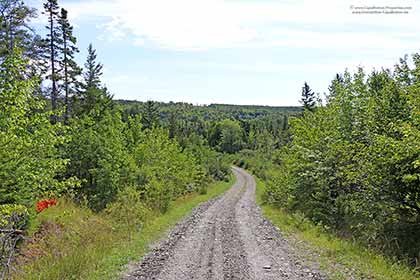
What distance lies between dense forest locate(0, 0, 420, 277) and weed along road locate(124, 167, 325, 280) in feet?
8.66

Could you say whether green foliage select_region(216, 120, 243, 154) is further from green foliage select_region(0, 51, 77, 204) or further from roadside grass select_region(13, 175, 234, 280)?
green foliage select_region(0, 51, 77, 204)

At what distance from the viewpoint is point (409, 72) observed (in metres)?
15.5

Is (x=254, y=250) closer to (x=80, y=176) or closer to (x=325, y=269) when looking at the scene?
(x=325, y=269)

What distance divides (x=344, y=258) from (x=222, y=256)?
10.3 feet

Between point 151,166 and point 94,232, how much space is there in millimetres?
11408

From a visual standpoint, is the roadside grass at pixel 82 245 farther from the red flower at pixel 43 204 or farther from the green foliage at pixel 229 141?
the green foliage at pixel 229 141

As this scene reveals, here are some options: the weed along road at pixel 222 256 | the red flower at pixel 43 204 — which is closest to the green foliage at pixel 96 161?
the red flower at pixel 43 204

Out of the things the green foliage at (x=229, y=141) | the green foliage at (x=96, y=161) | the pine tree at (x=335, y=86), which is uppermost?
the pine tree at (x=335, y=86)

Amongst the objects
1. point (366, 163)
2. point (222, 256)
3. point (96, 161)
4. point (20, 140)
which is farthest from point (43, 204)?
point (366, 163)

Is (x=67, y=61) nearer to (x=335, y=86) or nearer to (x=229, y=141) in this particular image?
(x=335, y=86)

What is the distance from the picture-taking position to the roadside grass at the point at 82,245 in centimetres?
1083

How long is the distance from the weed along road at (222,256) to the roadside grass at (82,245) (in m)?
0.57

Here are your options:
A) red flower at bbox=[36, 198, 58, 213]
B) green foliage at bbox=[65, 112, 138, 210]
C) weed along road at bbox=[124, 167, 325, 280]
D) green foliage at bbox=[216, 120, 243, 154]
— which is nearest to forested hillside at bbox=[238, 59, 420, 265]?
weed along road at bbox=[124, 167, 325, 280]

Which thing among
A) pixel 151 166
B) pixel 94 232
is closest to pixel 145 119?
pixel 151 166
